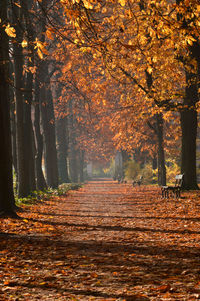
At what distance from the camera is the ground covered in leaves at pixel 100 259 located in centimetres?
504

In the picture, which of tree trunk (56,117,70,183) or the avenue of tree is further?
tree trunk (56,117,70,183)

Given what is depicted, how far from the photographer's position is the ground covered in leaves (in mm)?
5035

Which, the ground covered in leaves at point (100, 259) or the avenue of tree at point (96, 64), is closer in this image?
the ground covered in leaves at point (100, 259)

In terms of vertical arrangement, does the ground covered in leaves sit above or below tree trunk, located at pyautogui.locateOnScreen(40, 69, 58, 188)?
below

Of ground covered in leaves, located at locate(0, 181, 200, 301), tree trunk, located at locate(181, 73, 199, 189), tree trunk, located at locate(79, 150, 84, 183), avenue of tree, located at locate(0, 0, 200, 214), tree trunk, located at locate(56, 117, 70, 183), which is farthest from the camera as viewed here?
tree trunk, located at locate(79, 150, 84, 183)

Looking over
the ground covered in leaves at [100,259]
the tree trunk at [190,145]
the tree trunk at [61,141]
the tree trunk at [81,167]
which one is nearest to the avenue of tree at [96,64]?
the tree trunk at [190,145]

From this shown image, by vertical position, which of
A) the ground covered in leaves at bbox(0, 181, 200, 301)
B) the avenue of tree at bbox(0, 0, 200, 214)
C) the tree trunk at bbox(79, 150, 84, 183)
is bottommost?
the ground covered in leaves at bbox(0, 181, 200, 301)

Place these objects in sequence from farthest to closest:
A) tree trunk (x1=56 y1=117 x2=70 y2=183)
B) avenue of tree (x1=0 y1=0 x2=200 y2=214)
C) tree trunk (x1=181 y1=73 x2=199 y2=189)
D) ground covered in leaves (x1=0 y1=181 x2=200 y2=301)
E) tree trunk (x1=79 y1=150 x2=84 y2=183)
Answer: tree trunk (x1=79 y1=150 x2=84 y2=183) < tree trunk (x1=56 y1=117 x2=70 y2=183) < tree trunk (x1=181 y1=73 x2=199 y2=189) < avenue of tree (x1=0 y1=0 x2=200 y2=214) < ground covered in leaves (x1=0 y1=181 x2=200 y2=301)

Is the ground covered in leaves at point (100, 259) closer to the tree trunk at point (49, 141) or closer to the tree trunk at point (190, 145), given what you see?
the tree trunk at point (190, 145)

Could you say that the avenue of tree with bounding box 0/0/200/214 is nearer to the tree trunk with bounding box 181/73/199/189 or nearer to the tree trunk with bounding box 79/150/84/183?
the tree trunk with bounding box 181/73/199/189

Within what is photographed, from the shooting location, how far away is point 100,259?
6.90 m

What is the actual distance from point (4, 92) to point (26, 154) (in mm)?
6277

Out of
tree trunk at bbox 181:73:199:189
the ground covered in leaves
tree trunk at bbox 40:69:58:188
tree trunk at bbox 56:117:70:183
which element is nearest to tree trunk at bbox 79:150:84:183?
tree trunk at bbox 56:117:70:183

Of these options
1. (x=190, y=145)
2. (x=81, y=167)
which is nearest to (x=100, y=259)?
(x=190, y=145)
